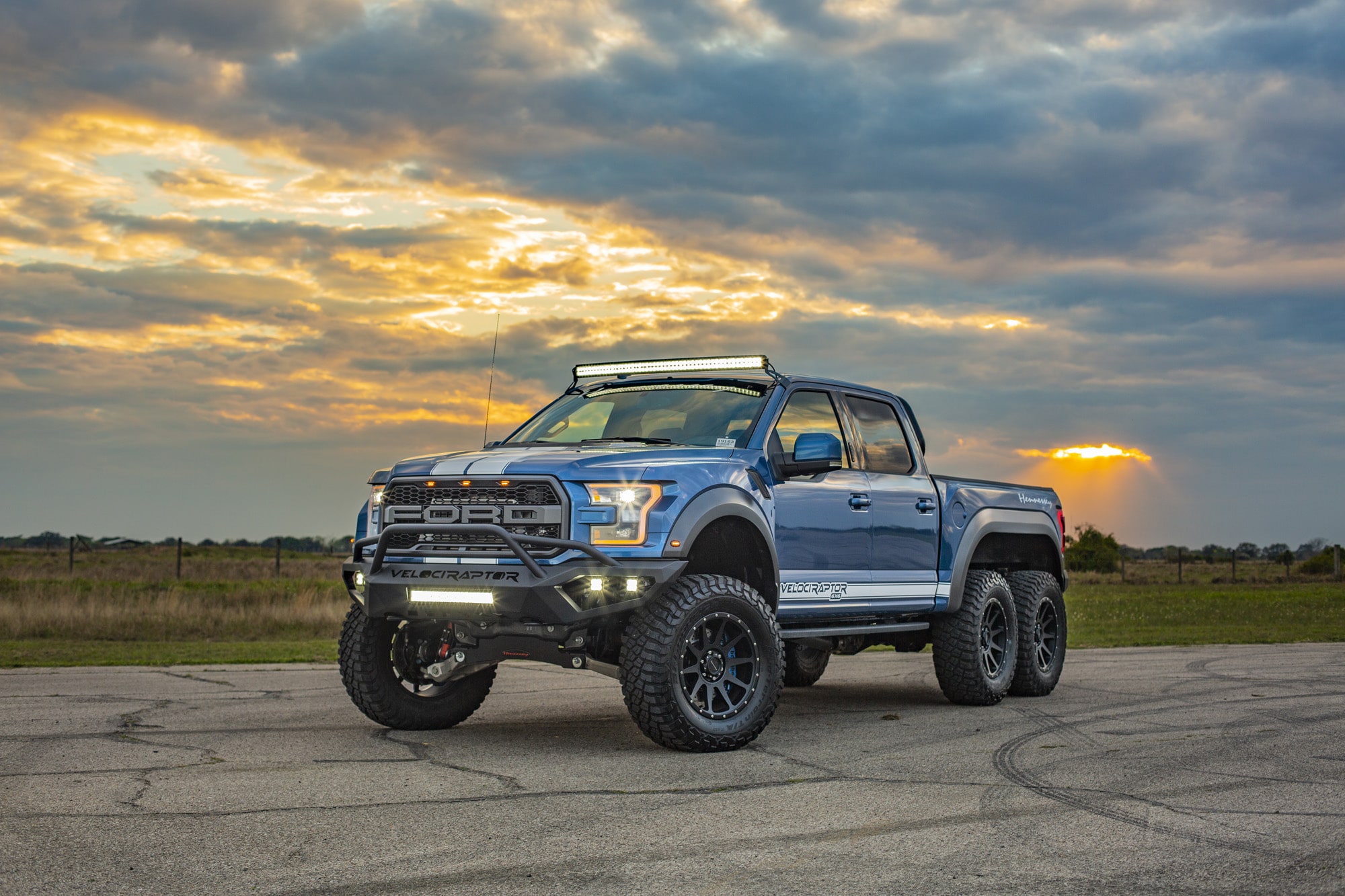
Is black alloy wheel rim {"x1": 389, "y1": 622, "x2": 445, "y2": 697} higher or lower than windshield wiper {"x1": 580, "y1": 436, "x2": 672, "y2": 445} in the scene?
lower

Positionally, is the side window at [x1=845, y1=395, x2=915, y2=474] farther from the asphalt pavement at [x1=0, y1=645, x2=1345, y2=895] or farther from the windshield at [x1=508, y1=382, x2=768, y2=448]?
the asphalt pavement at [x1=0, y1=645, x2=1345, y2=895]

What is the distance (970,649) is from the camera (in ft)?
34.6

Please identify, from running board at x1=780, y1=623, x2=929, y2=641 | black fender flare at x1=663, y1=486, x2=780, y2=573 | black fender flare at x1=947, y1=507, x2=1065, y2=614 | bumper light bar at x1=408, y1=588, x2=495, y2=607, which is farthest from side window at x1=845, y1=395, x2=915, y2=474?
bumper light bar at x1=408, y1=588, x2=495, y2=607

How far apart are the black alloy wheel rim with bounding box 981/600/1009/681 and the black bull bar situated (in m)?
4.58

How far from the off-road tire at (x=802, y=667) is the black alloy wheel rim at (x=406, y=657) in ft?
14.5

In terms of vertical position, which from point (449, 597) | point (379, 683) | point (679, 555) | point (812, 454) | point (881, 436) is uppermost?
point (881, 436)

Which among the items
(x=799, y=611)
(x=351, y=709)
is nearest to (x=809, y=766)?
(x=799, y=611)

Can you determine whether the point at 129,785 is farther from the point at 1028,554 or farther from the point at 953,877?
the point at 1028,554

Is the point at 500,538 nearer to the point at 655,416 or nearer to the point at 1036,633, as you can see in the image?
the point at 655,416

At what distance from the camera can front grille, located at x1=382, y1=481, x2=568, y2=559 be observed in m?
7.55

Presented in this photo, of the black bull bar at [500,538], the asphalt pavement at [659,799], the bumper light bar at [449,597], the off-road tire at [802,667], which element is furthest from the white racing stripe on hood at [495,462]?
the off-road tire at [802,667]

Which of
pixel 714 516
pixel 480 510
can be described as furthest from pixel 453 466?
pixel 714 516

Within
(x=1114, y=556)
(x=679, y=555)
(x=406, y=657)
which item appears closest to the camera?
(x=679, y=555)

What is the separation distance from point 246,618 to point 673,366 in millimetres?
13854
